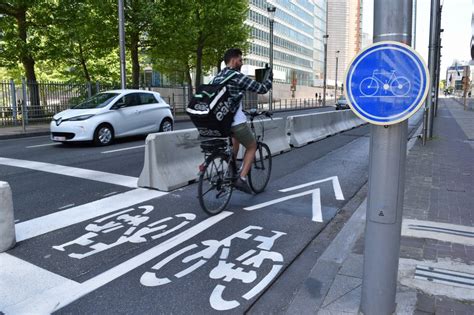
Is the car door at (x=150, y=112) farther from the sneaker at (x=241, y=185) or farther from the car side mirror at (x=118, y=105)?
the sneaker at (x=241, y=185)

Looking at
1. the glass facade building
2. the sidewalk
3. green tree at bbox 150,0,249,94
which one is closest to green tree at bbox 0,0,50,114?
green tree at bbox 150,0,249,94

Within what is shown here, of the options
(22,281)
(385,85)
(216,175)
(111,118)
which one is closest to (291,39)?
(111,118)

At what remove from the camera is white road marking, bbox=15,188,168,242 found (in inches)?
190

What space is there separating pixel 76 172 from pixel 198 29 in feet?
74.1

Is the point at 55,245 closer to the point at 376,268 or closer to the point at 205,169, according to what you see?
the point at 205,169

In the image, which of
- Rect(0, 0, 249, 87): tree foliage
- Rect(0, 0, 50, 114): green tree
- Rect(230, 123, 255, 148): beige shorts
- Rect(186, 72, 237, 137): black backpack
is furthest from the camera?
Rect(0, 0, 249, 87): tree foliage

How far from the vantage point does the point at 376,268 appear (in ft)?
9.34

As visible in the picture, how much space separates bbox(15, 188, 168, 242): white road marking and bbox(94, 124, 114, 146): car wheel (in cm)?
591

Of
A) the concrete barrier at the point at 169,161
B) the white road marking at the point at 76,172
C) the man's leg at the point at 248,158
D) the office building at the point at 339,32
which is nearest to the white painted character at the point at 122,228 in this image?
the man's leg at the point at 248,158

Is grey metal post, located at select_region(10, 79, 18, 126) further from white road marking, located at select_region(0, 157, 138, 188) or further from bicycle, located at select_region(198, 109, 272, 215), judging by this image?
bicycle, located at select_region(198, 109, 272, 215)

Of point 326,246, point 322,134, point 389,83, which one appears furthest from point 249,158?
point 322,134

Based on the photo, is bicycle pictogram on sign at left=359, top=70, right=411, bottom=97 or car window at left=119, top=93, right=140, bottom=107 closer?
bicycle pictogram on sign at left=359, top=70, right=411, bottom=97

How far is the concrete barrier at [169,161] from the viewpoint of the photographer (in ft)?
22.0

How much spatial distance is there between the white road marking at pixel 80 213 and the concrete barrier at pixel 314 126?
6495 mm
